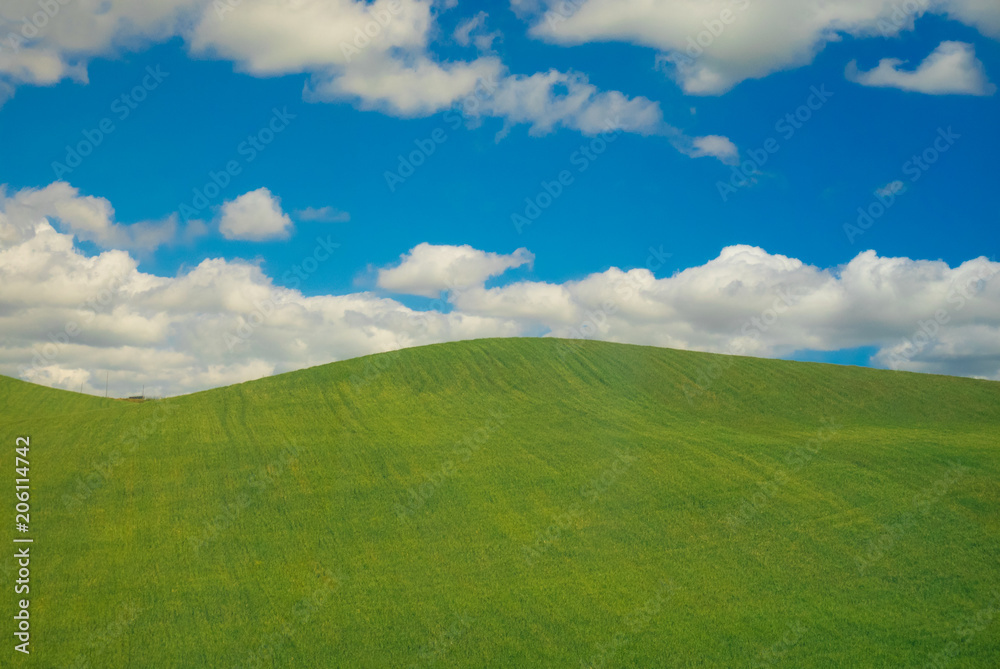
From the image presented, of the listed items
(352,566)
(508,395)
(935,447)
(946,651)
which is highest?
(508,395)

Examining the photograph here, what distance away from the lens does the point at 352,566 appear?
2702 centimetres

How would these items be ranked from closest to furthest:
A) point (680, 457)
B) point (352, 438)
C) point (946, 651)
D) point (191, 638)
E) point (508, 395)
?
point (946, 651)
point (191, 638)
point (680, 457)
point (352, 438)
point (508, 395)

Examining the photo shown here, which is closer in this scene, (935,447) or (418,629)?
(418,629)

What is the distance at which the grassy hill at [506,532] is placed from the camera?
71.6 ft

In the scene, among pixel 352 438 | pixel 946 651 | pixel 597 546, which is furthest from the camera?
pixel 352 438

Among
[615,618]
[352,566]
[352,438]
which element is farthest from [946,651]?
[352,438]

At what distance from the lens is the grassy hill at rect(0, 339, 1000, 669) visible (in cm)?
2181

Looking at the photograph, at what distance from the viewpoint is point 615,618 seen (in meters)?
23.2

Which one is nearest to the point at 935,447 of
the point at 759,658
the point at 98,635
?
the point at 759,658

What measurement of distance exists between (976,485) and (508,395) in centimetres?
2993

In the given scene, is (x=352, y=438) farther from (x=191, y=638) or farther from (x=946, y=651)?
(x=946, y=651)

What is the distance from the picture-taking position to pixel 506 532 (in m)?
29.9

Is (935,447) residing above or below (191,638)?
above

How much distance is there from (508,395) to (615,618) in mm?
28600
